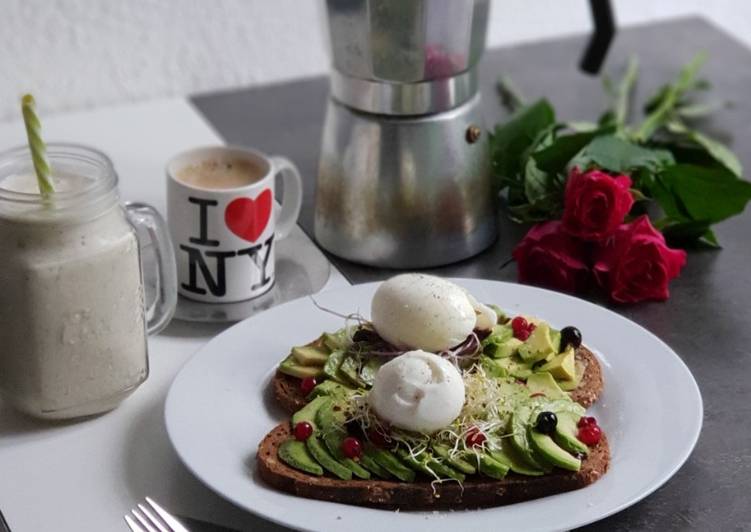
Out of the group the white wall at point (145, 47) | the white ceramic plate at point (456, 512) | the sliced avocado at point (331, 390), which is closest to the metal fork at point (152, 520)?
the white ceramic plate at point (456, 512)

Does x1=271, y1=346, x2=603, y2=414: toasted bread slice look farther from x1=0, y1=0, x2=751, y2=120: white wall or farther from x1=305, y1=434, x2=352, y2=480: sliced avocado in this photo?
x1=0, y1=0, x2=751, y2=120: white wall

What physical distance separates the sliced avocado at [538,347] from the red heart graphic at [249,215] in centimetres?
25

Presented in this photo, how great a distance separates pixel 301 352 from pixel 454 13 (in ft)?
1.06

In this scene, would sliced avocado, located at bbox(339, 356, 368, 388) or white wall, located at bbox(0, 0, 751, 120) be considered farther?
white wall, located at bbox(0, 0, 751, 120)

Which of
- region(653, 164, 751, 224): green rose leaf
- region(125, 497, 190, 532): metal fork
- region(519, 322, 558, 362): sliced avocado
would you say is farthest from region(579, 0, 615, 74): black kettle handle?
region(125, 497, 190, 532): metal fork

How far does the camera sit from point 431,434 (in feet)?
2.66

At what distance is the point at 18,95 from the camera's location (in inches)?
61.7

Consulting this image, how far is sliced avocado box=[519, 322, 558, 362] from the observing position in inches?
35.8

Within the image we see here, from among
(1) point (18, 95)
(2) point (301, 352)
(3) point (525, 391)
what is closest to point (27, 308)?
(2) point (301, 352)

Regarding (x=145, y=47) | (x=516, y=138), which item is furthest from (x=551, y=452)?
(x=145, y=47)

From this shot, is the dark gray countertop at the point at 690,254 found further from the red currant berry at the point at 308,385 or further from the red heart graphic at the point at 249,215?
the red currant berry at the point at 308,385

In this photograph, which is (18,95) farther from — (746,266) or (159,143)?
(746,266)

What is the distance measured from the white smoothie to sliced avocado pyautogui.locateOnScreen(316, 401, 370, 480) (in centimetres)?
15

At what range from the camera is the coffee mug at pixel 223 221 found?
1.01 m
